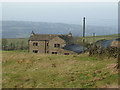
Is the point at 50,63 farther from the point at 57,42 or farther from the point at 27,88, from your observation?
the point at 57,42

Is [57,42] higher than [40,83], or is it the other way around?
[57,42]

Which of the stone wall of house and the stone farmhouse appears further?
the stone wall of house

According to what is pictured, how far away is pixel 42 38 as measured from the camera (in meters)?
61.7

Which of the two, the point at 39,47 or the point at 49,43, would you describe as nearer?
the point at 49,43

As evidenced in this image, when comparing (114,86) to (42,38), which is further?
(42,38)

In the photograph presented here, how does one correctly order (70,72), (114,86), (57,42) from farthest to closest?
(57,42) → (70,72) → (114,86)

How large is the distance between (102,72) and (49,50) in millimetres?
41955

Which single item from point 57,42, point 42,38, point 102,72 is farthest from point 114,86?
point 42,38

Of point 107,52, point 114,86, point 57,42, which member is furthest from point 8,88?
point 57,42

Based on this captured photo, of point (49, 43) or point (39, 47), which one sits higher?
point (49, 43)

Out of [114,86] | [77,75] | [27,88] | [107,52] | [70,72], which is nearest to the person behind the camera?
[114,86]

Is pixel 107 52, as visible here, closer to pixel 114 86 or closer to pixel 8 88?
pixel 114 86

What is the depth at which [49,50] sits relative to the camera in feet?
189

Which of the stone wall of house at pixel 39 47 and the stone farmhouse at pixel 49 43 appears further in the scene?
the stone wall of house at pixel 39 47
